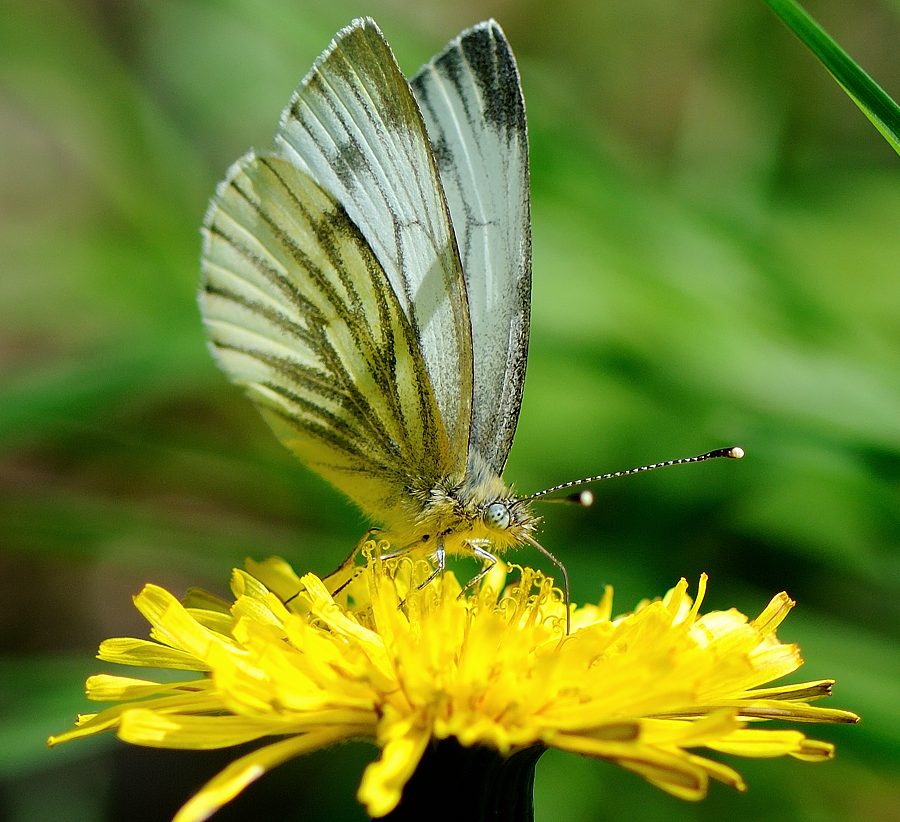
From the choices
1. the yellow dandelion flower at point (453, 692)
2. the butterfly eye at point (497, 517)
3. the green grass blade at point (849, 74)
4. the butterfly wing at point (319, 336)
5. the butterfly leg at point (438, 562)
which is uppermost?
the green grass blade at point (849, 74)

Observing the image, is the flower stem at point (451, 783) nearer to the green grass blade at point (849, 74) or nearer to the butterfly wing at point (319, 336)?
the butterfly wing at point (319, 336)

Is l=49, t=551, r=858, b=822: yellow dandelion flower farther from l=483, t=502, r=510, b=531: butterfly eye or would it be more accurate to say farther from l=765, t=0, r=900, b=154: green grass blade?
l=765, t=0, r=900, b=154: green grass blade

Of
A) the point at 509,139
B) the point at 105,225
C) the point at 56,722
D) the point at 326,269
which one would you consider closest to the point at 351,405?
the point at 326,269

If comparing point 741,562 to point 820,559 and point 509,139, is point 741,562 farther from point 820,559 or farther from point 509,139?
point 509,139

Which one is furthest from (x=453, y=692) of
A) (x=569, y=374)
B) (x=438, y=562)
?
(x=569, y=374)

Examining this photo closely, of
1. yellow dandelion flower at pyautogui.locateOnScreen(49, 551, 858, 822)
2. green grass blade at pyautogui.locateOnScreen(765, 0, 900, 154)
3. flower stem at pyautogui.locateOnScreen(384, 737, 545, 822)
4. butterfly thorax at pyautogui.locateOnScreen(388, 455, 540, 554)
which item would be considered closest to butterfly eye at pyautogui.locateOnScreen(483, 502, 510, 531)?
butterfly thorax at pyautogui.locateOnScreen(388, 455, 540, 554)

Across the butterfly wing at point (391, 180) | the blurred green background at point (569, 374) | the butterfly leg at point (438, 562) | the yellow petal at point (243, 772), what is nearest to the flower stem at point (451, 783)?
the yellow petal at point (243, 772)
